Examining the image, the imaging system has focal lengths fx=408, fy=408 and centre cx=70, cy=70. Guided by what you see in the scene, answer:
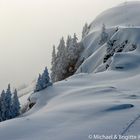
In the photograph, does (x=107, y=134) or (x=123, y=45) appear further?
(x=123, y=45)

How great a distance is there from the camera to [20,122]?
4197 centimetres

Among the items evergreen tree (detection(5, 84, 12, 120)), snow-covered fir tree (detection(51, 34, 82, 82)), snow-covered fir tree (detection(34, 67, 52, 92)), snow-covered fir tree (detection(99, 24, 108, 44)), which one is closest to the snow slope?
snow-covered fir tree (detection(34, 67, 52, 92))

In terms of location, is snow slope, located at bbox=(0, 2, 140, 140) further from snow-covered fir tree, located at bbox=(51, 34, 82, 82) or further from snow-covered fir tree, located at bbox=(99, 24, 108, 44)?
snow-covered fir tree, located at bbox=(51, 34, 82, 82)

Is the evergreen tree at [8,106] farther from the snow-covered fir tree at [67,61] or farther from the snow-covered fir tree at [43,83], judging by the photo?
the snow-covered fir tree at [67,61]

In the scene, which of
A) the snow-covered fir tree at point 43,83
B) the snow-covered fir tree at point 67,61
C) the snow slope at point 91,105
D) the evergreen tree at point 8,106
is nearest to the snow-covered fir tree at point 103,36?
the snow slope at point 91,105

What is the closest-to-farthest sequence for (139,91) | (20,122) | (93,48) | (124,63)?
(20,122) → (139,91) → (124,63) → (93,48)

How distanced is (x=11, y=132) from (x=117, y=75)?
39.9m

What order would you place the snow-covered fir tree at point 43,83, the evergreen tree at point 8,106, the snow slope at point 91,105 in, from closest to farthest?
the snow slope at point 91,105, the evergreen tree at point 8,106, the snow-covered fir tree at point 43,83

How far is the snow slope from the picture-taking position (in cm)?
3619

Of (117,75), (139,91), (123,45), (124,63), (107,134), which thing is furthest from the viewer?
(123,45)

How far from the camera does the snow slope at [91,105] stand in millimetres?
36188

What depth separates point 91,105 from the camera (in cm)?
4684

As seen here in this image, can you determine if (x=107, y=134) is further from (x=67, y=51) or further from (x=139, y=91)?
(x=67, y=51)

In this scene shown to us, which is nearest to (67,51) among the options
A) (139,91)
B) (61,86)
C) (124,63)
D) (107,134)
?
(124,63)
